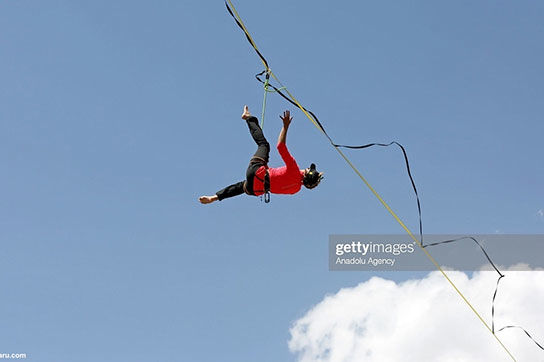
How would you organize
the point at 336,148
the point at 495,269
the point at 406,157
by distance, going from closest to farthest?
the point at 336,148
the point at 406,157
the point at 495,269

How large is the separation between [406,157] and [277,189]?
7.22ft

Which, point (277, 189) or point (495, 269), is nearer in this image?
point (277, 189)

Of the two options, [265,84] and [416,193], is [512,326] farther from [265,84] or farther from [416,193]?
[265,84]

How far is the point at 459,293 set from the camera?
32.6 ft

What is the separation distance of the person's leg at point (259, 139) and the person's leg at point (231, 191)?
0.54 metres

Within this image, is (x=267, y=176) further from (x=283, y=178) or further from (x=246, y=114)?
(x=246, y=114)

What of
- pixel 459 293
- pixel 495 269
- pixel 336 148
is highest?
pixel 336 148

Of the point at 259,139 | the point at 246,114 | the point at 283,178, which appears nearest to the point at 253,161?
the point at 259,139

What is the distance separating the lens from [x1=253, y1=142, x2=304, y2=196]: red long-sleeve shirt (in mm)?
10000

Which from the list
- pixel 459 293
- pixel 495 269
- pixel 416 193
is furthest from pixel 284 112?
pixel 495 269

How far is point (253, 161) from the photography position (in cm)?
1039

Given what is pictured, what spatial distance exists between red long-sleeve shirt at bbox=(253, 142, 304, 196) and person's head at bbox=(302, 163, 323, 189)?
0.21 feet

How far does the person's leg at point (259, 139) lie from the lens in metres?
10.4

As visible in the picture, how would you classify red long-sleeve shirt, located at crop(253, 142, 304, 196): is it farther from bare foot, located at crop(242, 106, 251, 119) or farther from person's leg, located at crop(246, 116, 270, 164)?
bare foot, located at crop(242, 106, 251, 119)
